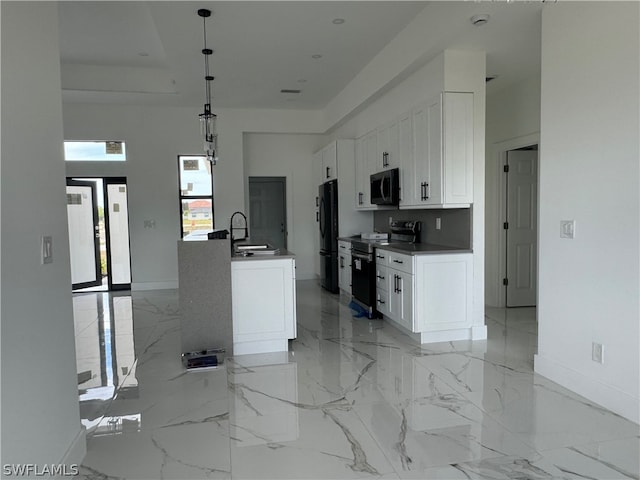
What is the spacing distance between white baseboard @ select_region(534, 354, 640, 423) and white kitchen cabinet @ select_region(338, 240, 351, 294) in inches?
117

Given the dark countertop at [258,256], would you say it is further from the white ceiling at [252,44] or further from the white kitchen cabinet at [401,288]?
the white ceiling at [252,44]

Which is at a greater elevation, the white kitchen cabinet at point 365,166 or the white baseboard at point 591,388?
the white kitchen cabinet at point 365,166

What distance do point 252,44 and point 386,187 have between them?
212 centimetres

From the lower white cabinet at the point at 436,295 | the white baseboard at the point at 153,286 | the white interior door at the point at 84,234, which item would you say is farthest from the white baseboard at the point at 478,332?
the white interior door at the point at 84,234

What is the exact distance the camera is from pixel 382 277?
15.5 feet

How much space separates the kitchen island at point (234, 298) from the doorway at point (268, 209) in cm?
411

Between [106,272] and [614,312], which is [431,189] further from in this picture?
[106,272]

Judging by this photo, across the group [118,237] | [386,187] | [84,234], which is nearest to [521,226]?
[386,187]

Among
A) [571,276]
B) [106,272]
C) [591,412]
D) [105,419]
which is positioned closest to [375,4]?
[571,276]

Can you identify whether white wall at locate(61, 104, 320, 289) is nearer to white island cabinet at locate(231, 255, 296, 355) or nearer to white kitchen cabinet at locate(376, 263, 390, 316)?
white kitchen cabinet at locate(376, 263, 390, 316)

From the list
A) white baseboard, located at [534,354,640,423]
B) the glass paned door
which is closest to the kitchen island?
white baseboard, located at [534,354,640,423]

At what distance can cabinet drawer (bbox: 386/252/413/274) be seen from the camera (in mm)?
4043

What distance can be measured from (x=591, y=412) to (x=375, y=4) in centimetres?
349

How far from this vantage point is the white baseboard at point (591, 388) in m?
2.54
